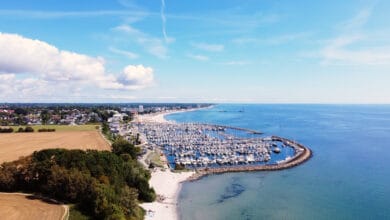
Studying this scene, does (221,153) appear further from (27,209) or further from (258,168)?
(27,209)

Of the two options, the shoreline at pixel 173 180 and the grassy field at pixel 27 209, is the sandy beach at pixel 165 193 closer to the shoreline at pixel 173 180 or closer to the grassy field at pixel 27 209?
the shoreline at pixel 173 180

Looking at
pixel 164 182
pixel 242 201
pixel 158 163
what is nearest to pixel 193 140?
pixel 158 163

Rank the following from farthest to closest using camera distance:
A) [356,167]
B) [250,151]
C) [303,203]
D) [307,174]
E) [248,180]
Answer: [250,151] < [356,167] < [307,174] < [248,180] < [303,203]

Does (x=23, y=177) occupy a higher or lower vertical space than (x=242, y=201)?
higher

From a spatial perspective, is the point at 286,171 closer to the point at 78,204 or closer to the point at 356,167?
the point at 356,167

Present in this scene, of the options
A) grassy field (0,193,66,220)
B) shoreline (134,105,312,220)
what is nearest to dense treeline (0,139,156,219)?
shoreline (134,105,312,220)

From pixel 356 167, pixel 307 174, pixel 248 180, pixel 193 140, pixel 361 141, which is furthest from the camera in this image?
pixel 361 141

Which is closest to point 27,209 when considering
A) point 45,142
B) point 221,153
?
point 221,153
